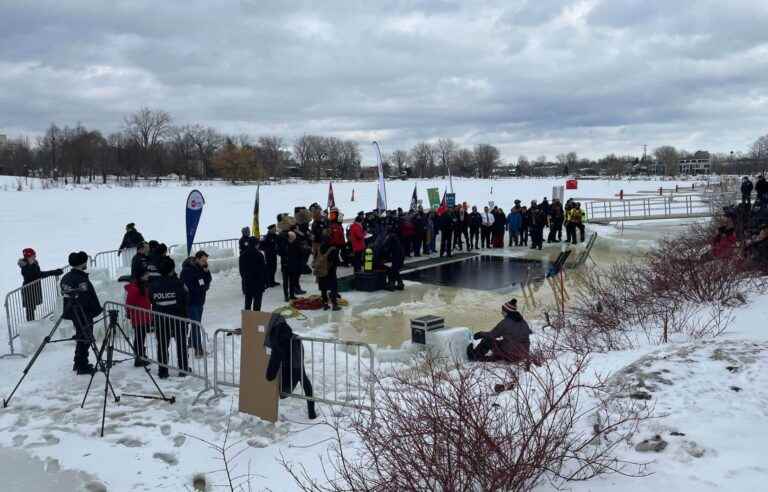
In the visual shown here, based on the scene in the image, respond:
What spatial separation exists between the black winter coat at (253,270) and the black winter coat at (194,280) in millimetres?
1351

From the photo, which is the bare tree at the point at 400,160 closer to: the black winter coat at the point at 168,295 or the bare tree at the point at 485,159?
the bare tree at the point at 485,159

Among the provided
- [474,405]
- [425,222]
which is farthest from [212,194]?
[474,405]

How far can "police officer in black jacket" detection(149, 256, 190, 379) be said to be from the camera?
7.56 metres

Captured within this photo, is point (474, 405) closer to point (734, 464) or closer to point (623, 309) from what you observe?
point (734, 464)

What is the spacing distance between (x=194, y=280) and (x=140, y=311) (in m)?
1.11

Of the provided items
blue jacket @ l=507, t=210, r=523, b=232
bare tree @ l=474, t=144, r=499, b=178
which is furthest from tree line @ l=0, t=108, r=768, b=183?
blue jacket @ l=507, t=210, r=523, b=232

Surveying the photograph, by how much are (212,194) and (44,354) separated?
43.0 m

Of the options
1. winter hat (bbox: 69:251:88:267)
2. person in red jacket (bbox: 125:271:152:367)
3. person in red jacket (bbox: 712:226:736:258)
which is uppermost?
winter hat (bbox: 69:251:88:267)

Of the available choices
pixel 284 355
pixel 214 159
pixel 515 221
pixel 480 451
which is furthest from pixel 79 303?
pixel 214 159

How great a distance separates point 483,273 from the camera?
51.5 ft

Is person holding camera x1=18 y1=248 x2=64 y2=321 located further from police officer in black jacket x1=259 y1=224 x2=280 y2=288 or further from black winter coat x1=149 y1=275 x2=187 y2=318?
police officer in black jacket x1=259 y1=224 x2=280 y2=288

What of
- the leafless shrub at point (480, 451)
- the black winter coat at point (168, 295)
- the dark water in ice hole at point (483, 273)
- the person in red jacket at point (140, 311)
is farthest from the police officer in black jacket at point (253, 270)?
the leafless shrub at point (480, 451)

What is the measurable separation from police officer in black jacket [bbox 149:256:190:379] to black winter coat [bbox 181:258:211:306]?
0.95m

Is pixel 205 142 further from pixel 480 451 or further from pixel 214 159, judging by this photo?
pixel 480 451
